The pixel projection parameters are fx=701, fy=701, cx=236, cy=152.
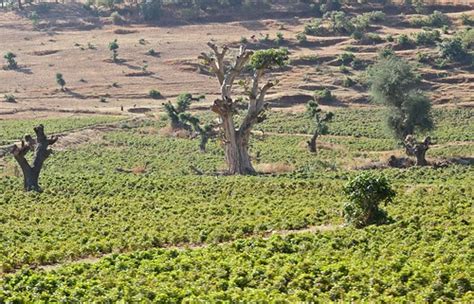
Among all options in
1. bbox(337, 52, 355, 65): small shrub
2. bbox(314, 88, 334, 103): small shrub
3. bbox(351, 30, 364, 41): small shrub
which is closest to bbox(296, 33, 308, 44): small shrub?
bbox(351, 30, 364, 41): small shrub

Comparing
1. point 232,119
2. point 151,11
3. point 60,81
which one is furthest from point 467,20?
point 232,119

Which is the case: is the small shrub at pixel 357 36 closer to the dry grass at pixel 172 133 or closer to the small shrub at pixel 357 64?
the small shrub at pixel 357 64

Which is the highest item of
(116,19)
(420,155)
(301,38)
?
(116,19)

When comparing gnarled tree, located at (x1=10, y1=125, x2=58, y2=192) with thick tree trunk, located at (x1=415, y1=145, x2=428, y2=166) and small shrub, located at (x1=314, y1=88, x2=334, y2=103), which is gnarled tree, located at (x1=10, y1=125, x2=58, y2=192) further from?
small shrub, located at (x1=314, y1=88, x2=334, y2=103)

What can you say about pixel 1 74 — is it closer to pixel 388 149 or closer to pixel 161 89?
pixel 161 89

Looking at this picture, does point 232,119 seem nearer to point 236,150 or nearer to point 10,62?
point 236,150

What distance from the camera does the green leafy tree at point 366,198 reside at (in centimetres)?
2692

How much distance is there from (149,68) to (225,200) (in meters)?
67.9

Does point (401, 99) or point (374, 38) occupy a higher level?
point (374, 38)

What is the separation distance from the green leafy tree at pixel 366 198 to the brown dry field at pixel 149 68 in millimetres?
53289

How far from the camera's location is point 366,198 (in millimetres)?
27047

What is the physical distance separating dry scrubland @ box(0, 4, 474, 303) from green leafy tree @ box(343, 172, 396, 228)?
2.19 ft

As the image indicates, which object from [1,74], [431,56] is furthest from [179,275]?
[1,74]

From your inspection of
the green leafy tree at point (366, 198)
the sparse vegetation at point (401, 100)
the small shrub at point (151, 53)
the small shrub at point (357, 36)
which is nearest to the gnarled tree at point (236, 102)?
the sparse vegetation at point (401, 100)
